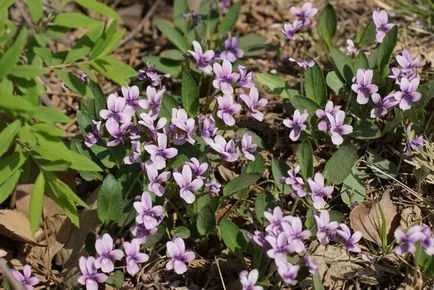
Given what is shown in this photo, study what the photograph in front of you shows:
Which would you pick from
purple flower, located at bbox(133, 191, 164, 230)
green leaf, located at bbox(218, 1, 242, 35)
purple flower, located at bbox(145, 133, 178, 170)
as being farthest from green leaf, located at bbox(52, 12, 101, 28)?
purple flower, located at bbox(133, 191, 164, 230)

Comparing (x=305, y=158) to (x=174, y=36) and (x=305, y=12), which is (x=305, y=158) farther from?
(x=174, y=36)

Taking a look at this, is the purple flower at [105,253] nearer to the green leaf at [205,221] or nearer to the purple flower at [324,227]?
the green leaf at [205,221]

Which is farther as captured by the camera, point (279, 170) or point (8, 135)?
point (279, 170)

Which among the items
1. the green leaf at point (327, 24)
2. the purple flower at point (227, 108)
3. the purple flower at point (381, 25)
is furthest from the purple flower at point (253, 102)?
the green leaf at point (327, 24)

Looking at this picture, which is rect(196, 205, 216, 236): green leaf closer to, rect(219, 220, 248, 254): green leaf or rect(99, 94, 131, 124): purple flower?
rect(219, 220, 248, 254): green leaf

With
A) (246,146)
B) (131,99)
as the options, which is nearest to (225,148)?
(246,146)

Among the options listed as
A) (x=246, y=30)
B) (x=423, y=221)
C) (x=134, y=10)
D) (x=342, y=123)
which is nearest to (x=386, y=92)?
(x=342, y=123)
